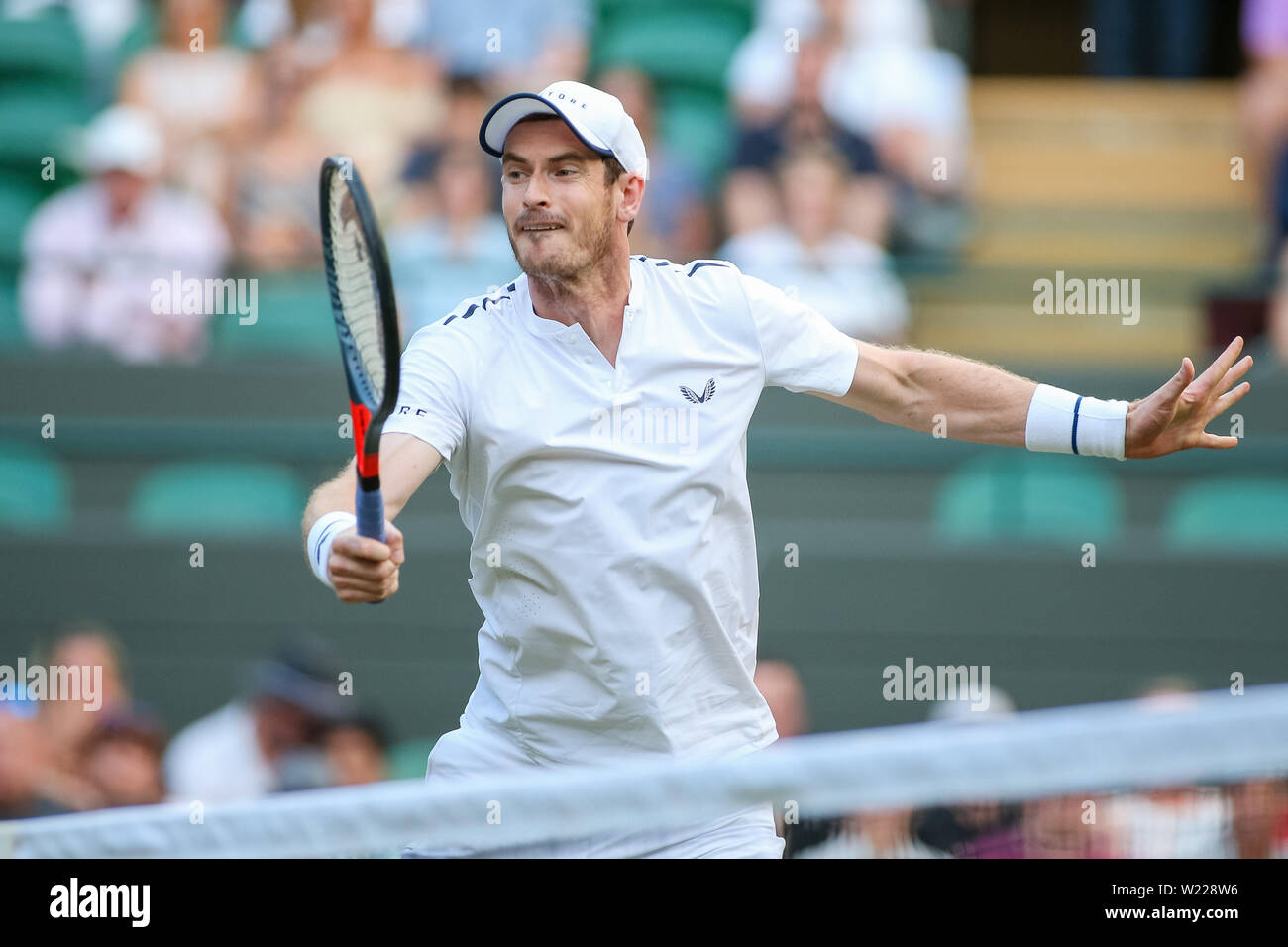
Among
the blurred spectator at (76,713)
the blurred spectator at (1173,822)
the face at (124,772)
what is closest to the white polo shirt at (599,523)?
the blurred spectator at (1173,822)

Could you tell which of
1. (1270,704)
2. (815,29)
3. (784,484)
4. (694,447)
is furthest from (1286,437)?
(1270,704)

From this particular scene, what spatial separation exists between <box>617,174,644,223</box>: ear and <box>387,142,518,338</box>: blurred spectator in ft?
11.5

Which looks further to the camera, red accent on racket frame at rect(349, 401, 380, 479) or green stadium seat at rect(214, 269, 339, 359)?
green stadium seat at rect(214, 269, 339, 359)

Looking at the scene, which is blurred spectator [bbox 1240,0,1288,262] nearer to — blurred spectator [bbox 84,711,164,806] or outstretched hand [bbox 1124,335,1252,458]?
outstretched hand [bbox 1124,335,1252,458]

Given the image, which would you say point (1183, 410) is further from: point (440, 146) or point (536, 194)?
point (440, 146)

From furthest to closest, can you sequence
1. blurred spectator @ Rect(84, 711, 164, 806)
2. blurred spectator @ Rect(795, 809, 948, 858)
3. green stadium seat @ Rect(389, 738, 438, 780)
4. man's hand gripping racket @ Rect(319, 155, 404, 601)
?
green stadium seat @ Rect(389, 738, 438, 780) → blurred spectator @ Rect(84, 711, 164, 806) → blurred spectator @ Rect(795, 809, 948, 858) → man's hand gripping racket @ Rect(319, 155, 404, 601)

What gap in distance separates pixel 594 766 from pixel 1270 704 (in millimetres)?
1421

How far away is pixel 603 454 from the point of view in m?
3.53

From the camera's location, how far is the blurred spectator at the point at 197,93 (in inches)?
328

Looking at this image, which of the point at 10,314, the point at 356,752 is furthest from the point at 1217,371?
the point at 10,314

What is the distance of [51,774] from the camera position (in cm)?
621

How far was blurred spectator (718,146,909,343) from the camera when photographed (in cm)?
730

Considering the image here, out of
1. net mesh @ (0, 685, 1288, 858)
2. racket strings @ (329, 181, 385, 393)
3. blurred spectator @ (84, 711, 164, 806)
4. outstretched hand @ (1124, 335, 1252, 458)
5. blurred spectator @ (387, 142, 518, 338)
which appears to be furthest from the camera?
blurred spectator @ (387, 142, 518, 338)

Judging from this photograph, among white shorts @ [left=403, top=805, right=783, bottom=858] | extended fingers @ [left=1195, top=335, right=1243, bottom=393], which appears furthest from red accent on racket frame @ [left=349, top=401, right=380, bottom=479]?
extended fingers @ [left=1195, top=335, right=1243, bottom=393]
